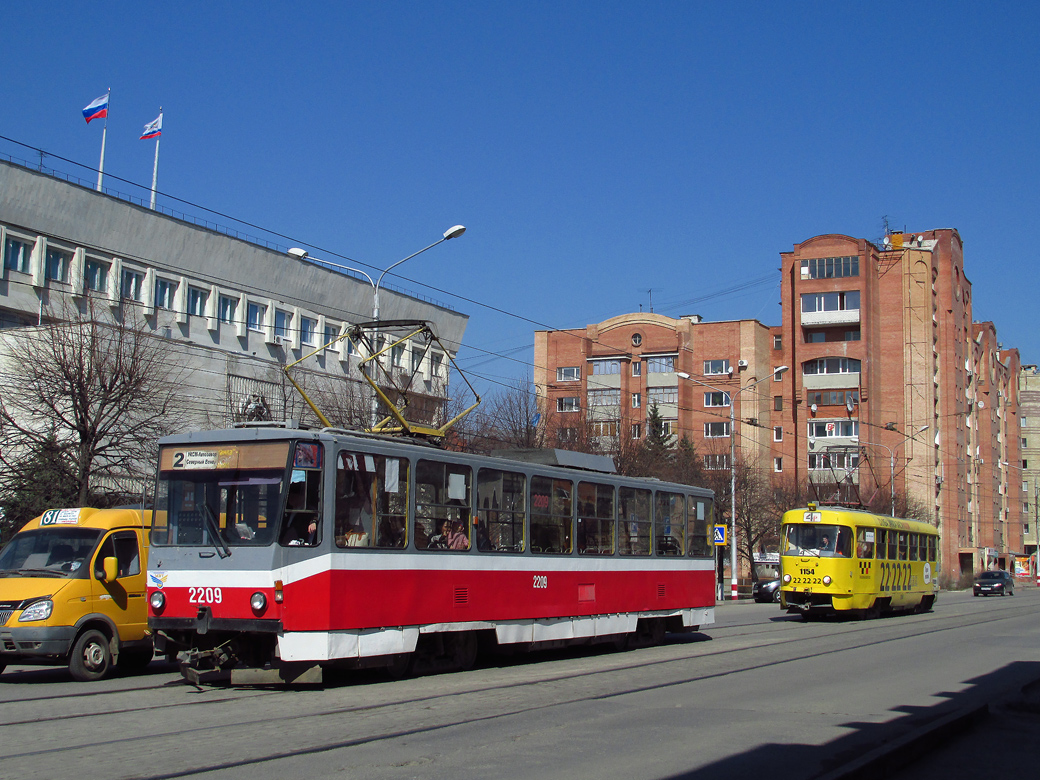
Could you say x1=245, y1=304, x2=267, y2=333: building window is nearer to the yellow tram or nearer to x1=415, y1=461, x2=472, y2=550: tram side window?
the yellow tram

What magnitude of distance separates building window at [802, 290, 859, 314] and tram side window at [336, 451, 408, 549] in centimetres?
6984

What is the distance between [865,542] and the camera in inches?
1107

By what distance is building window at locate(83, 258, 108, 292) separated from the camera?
43469 millimetres

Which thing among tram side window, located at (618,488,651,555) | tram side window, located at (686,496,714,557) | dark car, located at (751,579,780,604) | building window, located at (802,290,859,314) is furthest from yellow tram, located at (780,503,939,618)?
building window, located at (802,290,859,314)

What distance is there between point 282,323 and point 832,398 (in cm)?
→ 4249

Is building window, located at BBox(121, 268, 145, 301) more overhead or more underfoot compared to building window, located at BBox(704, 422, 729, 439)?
more overhead

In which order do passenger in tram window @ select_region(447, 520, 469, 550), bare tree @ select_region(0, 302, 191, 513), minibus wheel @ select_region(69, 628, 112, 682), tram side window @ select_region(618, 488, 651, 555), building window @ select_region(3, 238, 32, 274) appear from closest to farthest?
1. minibus wheel @ select_region(69, 628, 112, 682)
2. passenger in tram window @ select_region(447, 520, 469, 550)
3. tram side window @ select_region(618, 488, 651, 555)
4. bare tree @ select_region(0, 302, 191, 513)
5. building window @ select_region(3, 238, 32, 274)

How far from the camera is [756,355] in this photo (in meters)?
80.1

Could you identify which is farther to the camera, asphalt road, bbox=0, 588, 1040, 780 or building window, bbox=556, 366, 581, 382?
building window, bbox=556, 366, 581, 382

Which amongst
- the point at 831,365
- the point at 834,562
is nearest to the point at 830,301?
the point at 831,365

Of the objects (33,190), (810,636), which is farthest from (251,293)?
(810,636)

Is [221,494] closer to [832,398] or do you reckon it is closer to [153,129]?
[153,129]

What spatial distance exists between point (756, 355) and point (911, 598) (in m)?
49.2

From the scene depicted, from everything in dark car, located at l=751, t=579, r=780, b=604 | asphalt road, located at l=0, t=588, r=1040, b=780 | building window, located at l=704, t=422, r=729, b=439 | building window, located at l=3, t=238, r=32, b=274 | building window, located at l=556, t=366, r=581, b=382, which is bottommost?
asphalt road, located at l=0, t=588, r=1040, b=780
